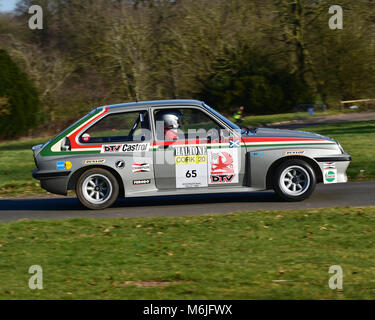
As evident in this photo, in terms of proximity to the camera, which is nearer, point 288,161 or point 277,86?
point 288,161

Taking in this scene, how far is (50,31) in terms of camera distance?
3450 centimetres

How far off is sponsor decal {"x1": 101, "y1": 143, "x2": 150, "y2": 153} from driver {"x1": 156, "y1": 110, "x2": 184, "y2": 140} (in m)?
0.39

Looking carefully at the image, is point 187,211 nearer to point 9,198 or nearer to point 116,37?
point 9,198

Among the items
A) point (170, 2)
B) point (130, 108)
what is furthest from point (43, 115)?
point (130, 108)

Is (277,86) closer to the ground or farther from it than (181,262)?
farther from it

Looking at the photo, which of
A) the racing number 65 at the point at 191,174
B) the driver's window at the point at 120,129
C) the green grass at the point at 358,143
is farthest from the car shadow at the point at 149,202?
the green grass at the point at 358,143

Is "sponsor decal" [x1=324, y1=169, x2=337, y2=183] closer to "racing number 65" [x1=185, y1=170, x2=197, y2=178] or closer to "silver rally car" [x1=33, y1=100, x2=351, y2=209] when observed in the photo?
"silver rally car" [x1=33, y1=100, x2=351, y2=209]

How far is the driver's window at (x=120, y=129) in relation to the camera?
10.6 m

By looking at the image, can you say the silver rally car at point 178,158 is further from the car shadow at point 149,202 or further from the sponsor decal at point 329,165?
the car shadow at point 149,202

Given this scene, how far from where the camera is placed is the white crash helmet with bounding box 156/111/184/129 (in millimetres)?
10531

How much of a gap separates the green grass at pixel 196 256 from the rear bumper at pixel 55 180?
118 cm

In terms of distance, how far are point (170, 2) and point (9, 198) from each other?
22.8 m

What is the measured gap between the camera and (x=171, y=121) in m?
10.5
